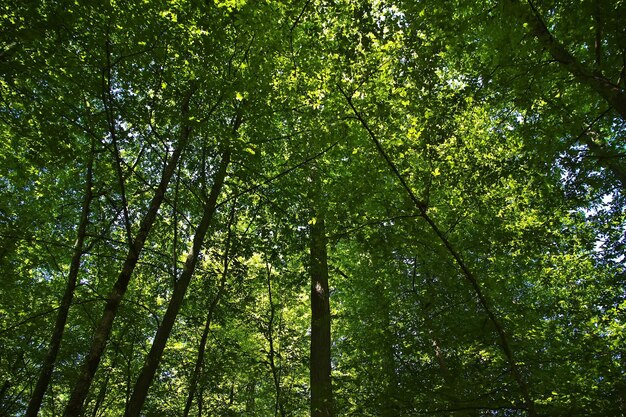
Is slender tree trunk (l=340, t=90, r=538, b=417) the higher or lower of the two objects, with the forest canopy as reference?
lower

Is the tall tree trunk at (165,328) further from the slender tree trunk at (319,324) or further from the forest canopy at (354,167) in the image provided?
the slender tree trunk at (319,324)

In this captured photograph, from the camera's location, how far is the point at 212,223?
23.6 ft

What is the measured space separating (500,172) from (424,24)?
2574 mm

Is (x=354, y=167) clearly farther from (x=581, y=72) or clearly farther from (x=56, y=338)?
(x=56, y=338)

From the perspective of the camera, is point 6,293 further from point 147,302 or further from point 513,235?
point 513,235

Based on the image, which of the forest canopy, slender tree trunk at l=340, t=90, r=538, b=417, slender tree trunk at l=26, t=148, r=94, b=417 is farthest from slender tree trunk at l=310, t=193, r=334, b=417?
slender tree trunk at l=26, t=148, r=94, b=417

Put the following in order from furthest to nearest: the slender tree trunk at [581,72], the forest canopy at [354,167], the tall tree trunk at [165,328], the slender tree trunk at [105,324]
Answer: the tall tree trunk at [165,328] < the slender tree trunk at [105,324] < the forest canopy at [354,167] < the slender tree trunk at [581,72]

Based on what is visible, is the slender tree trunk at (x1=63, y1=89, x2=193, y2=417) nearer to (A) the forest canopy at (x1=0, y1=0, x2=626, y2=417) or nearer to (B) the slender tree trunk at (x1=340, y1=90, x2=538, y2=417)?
(A) the forest canopy at (x1=0, y1=0, x2=626, y2=417)

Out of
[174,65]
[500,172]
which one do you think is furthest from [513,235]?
[174,65]

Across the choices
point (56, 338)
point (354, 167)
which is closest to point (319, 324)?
point (354, 167)

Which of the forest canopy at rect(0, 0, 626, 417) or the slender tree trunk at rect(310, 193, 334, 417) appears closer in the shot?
the forest canopy at rect(0, 0, 626, 417)


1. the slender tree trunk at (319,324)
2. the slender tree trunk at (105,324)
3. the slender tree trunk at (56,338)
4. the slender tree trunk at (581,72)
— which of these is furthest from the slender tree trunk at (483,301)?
the slender tree trunk at (56,338)

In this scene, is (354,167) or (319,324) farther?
(319,324)

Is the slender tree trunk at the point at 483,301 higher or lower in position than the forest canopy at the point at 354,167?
lower
